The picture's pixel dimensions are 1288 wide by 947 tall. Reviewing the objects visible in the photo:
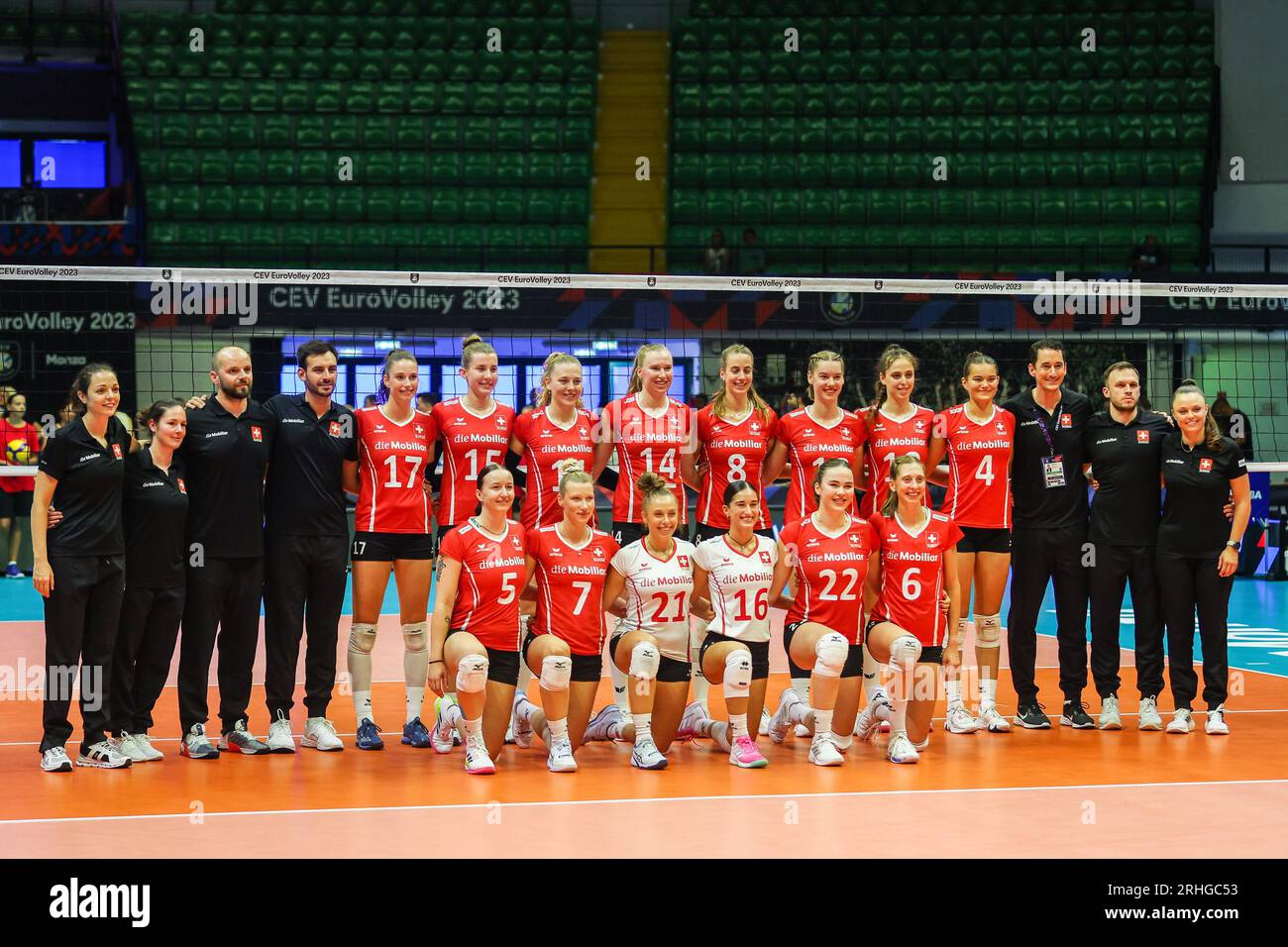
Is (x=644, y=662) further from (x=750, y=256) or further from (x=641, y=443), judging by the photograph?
(x=750, y=256)

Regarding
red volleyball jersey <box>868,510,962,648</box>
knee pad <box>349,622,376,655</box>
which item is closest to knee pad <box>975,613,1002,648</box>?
red volleyball jersey <box>868,510,962,648</box>

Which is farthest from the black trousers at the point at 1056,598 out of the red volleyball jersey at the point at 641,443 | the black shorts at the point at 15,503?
the black shorts at the point at 15,503

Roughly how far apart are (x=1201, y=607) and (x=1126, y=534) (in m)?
0.61

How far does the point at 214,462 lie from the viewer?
7762mm

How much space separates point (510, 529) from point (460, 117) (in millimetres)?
16862

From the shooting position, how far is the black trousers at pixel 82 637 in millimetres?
7293

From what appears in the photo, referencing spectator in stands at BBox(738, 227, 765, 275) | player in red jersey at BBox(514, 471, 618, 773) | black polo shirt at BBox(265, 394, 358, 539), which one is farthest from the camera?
spectator in stands at BBox(738, 227, 765, 275)

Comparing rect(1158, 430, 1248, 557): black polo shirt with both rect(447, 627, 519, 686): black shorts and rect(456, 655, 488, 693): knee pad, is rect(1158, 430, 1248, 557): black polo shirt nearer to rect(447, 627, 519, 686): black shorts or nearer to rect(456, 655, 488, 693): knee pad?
rect(447, 627, 519, 686): black shorts

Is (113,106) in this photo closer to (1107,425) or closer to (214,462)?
(214,462)

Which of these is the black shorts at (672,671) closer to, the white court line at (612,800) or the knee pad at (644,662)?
the knee pad at (644,662)

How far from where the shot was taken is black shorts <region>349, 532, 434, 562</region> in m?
8.12

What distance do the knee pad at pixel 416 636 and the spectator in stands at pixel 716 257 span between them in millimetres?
11879

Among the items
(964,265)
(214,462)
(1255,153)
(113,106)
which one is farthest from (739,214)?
(214,462)

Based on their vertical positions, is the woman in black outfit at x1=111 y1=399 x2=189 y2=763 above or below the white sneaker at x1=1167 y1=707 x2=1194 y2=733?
above
